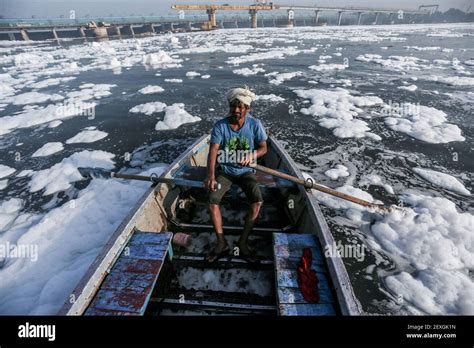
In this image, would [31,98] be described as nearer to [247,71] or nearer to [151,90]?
[151,90]

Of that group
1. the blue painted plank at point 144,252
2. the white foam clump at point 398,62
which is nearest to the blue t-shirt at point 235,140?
the blue painted plank at point 144,252

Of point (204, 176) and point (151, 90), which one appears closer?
point (204, 176)

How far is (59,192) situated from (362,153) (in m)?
8.79

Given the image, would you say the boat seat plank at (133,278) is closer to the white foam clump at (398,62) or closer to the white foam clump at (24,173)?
the white foam clump at (24,173)

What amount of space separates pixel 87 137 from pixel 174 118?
134 inches

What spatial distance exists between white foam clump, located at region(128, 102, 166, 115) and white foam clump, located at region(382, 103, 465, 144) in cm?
997

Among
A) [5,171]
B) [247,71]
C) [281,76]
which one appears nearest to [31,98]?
[5,171]

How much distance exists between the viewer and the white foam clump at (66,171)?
270 inches

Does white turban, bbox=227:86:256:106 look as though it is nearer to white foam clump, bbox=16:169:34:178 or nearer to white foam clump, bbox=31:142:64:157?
white foam clump, bbox=16:169:34:178

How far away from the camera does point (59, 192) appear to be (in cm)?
666

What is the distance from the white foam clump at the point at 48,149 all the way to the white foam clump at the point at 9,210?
265cm

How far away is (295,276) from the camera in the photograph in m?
3.09
